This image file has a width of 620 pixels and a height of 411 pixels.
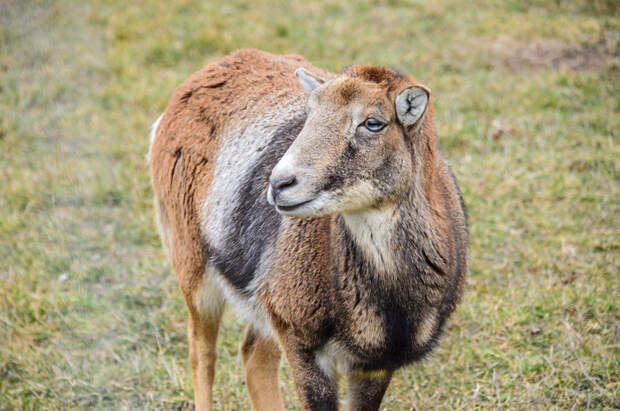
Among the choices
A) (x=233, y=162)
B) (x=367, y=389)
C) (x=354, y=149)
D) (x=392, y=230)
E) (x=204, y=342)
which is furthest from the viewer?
(x=204, y=342)

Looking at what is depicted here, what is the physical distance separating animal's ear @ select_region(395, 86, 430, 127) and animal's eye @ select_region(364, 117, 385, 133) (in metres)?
0.10

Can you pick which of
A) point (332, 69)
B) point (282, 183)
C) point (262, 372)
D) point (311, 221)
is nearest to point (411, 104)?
point (282, 183)

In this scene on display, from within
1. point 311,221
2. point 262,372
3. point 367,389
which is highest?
point 311,221

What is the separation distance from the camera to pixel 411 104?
310cm

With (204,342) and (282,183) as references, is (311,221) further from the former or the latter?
(204,342)

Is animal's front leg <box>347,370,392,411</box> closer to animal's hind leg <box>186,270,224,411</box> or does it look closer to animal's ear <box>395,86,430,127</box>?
animal's hind leg <box>186,270,224,411</box>

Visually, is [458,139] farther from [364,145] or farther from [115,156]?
[364,145]

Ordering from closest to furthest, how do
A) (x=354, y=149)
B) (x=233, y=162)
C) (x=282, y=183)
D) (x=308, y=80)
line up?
(x=282, y=183), (x=354, y=149), (x=308, y=80), (x=233, y=162)

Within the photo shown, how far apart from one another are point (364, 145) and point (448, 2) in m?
7.69

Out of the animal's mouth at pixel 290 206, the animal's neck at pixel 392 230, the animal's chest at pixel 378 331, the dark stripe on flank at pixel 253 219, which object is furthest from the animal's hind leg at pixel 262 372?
the animal's mouth at pixel 290 206

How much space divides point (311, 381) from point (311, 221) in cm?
83

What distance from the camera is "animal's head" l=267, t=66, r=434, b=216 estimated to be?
2.96 metres

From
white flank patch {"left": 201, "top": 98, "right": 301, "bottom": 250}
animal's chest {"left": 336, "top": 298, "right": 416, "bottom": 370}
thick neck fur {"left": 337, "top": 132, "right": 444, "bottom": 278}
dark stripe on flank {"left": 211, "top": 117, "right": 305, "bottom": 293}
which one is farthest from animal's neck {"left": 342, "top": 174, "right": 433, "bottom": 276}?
white flank patch {"left": 201, "top": 98, "right": 301, "bottom": 250}

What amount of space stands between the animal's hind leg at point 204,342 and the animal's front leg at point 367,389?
42.5 inches
